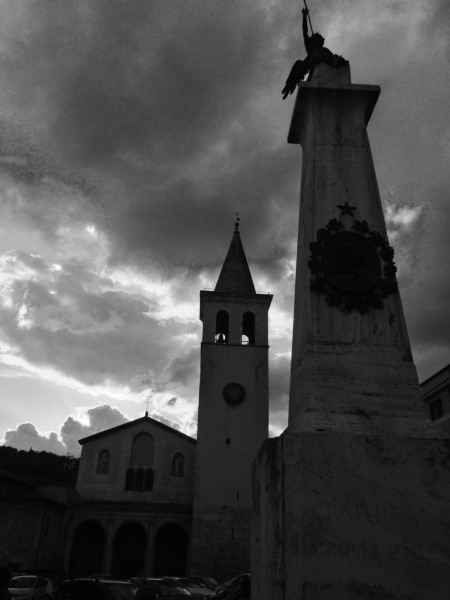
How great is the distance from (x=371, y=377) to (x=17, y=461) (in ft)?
163

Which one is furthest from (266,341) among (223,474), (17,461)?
(17,461)

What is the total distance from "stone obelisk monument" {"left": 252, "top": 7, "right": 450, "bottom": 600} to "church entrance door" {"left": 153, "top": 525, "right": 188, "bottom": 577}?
27.6 m

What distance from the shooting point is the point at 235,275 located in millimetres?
34375

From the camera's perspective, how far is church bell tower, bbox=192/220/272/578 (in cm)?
2573

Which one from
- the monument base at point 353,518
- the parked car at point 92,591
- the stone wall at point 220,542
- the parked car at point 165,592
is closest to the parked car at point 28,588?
the parked car at point 165,592

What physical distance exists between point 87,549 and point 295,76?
30.6 meters

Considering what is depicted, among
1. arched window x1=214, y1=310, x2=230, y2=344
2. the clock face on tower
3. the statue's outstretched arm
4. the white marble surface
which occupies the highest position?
arched window x1=214, y1=310, x2=230, y2=344

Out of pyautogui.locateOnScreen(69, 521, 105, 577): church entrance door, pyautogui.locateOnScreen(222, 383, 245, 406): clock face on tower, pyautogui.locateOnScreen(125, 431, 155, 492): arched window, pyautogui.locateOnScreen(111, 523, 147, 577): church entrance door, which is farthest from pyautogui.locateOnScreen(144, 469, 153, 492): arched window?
pyautogui.locateOnScreen(222, 383, 245, 406): clock face on tower

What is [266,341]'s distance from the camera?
1238 inches

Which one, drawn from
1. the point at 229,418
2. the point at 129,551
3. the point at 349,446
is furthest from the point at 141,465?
the point at 349,446

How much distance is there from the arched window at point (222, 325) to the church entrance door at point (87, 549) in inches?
540

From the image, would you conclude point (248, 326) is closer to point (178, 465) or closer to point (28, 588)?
point (178, 465)

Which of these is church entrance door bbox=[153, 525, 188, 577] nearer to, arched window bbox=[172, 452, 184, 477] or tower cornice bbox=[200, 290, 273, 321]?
arched window bbox=[172, 452, 184, 477]

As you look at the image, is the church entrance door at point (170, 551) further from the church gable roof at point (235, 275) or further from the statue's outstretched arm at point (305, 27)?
the statue's outstretched arm at point (305, 27)
